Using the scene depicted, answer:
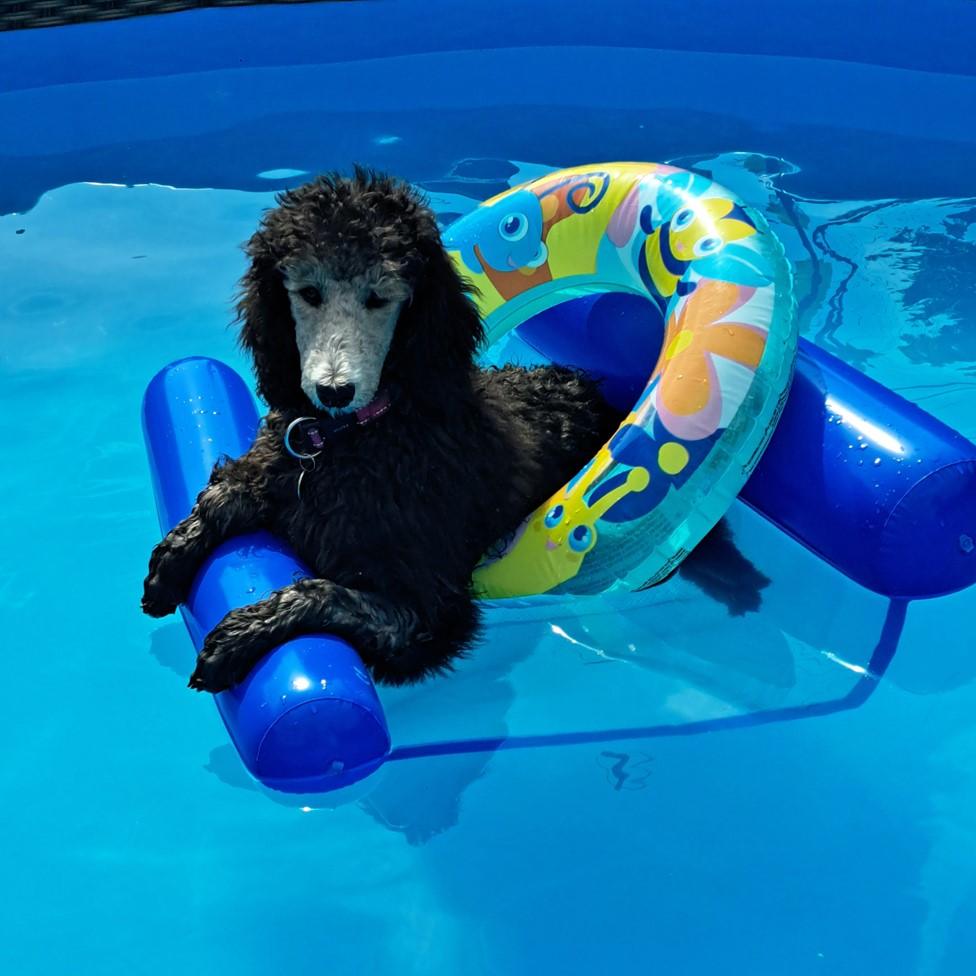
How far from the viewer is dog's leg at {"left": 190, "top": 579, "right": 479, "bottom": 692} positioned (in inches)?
105

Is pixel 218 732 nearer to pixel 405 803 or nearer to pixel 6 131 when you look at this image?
pixel 405 803

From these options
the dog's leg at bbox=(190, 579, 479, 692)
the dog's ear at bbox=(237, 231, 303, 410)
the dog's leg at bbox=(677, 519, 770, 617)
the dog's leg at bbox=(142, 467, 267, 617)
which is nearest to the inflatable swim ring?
the dog's leg at bbox=(190, 579, 479, 692)

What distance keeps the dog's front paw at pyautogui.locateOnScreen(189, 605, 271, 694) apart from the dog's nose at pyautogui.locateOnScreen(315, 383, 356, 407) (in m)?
0.46

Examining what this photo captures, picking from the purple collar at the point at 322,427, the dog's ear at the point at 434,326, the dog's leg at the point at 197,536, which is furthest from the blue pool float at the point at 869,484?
the dog's leg at the point at 197,536

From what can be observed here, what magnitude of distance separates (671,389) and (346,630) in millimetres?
968

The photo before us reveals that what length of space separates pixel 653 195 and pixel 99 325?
2.46 metres

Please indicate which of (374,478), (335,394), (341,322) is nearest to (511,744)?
(374,478)

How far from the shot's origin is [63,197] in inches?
237

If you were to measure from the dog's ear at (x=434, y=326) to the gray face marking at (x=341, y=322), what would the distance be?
6cm

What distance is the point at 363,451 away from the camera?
116 inches

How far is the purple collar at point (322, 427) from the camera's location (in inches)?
115

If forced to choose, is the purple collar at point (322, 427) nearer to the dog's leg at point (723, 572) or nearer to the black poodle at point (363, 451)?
the black poodle at point (363, 451)

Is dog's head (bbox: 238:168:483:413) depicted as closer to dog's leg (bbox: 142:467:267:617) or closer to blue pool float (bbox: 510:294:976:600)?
dog's leg (bbox: 142:467:267:617)

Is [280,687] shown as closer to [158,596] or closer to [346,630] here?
[346,630]
